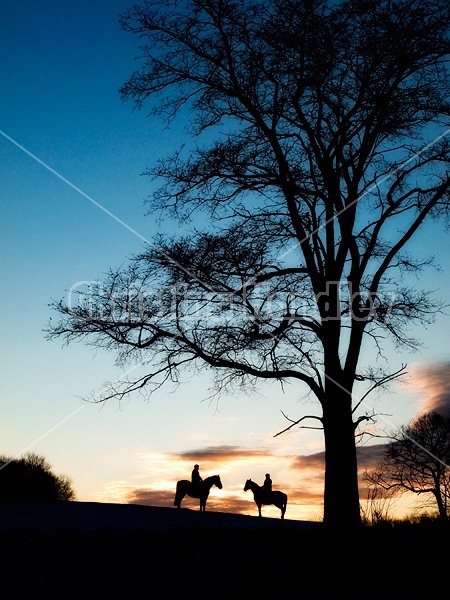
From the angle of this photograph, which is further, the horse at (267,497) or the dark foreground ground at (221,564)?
the horse at (267,497)

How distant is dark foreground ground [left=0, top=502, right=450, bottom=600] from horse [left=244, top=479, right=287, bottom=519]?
7609mm

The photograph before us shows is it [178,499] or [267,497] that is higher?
[267,497]

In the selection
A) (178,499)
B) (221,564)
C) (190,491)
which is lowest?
(221,564)

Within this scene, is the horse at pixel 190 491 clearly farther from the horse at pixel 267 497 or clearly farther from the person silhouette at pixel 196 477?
the horse at pixel 267 497

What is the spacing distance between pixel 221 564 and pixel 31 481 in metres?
17.6

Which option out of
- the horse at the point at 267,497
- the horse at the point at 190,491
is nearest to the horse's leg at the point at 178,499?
the horse at the point at 190,491

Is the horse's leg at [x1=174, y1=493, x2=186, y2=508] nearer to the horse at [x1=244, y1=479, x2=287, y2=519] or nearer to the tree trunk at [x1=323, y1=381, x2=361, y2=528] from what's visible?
the horse at [x1=244, y1=479, x2=287, y2=519]

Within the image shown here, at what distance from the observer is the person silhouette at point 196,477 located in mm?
18694

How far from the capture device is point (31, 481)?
23.8 meters

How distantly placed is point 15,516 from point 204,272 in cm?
670

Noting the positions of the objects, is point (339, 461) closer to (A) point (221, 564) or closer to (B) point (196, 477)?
(A) point (221, 564)

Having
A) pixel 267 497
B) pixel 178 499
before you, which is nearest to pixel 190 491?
pixel 178 499

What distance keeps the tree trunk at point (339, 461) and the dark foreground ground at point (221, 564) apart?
1.77 meters

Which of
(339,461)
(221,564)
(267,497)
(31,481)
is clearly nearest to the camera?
(221,564)
